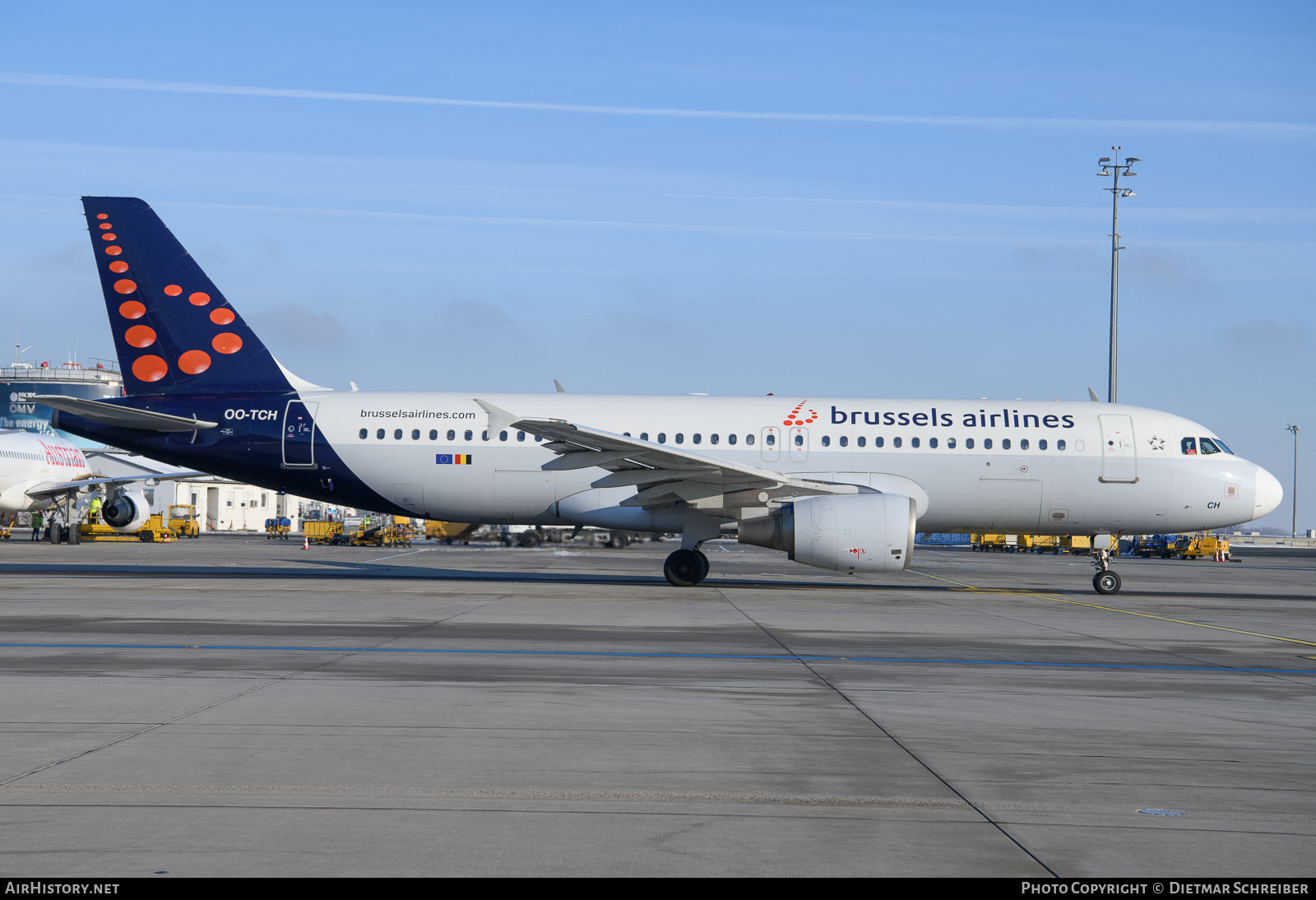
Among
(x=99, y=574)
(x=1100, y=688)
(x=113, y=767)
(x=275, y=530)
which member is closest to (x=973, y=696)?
(x=1100, y=688)

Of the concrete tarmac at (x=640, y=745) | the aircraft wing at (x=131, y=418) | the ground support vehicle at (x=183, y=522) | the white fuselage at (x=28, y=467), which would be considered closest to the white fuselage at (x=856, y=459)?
the aircraft wing at (x=131, y=418)

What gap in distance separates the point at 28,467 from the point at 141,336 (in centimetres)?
2942

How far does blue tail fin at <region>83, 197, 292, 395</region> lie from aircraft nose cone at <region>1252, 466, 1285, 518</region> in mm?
20999

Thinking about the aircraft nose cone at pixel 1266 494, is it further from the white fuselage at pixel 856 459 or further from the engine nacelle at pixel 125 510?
the engine nacelle at pixel 125 510

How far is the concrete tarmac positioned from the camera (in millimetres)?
4352

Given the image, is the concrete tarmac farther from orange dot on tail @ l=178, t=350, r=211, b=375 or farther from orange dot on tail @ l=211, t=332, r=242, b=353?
orange dot on tail @ l=211, t=332, r=242, b=353

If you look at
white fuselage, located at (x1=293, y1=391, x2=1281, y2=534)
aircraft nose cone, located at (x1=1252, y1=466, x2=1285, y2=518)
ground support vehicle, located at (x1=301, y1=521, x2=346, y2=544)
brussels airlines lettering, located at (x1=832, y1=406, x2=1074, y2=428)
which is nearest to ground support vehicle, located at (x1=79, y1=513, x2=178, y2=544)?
ground support vehicle, located at (x1=301, y1=521, x2=346, y2=544)

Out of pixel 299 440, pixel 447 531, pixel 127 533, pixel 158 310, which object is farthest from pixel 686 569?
pixel 127 533

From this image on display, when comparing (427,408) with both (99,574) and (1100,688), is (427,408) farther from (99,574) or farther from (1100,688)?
(1100,688)

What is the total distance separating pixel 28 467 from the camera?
45.9 metres

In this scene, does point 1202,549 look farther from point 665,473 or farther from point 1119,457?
point 665,473

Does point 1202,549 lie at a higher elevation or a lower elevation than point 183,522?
higher

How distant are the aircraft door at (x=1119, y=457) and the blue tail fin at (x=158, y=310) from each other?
57.4 ft

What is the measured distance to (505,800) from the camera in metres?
5.09
